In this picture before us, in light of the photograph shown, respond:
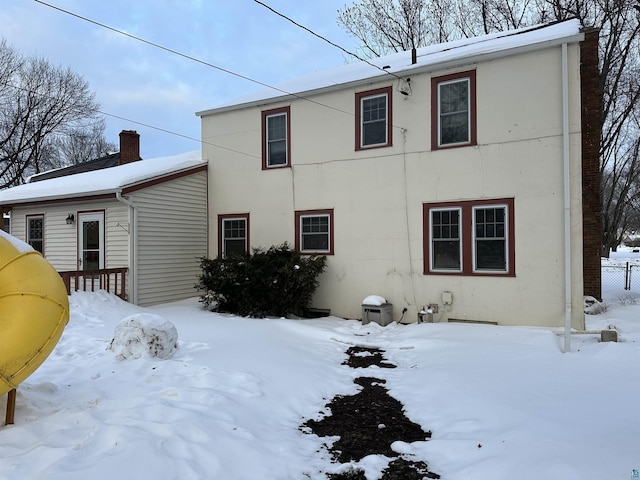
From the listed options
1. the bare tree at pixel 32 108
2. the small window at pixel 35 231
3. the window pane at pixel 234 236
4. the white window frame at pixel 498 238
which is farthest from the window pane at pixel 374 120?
the bare tree at pixel 32 108

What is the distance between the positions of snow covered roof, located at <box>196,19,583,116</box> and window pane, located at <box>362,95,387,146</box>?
495 mm

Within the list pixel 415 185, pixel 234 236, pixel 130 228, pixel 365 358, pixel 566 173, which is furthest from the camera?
pixel 234 236

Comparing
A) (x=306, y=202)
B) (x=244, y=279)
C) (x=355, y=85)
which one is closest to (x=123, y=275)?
(x=244, y=279)

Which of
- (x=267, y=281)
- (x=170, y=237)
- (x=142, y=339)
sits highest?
(x=170, y=237)

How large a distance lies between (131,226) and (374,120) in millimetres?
6369

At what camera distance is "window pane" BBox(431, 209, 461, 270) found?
9172mm

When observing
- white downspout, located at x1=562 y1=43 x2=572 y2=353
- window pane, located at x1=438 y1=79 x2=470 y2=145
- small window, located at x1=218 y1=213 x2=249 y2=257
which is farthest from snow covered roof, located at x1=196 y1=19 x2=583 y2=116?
small window, located at x1=218 y1=213 x2=249 y2=257

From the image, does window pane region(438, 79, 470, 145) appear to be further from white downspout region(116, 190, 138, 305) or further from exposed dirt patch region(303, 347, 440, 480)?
white downspout region(116, 190, 138, 305)

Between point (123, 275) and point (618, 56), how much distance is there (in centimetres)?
2152

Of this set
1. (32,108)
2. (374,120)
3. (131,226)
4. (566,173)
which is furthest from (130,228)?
(32,108)

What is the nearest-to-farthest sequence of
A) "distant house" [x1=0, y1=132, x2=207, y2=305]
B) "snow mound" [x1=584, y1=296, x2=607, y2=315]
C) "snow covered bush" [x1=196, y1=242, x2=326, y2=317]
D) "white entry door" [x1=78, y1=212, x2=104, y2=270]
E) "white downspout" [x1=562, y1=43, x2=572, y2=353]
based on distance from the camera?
"white downspout" [x1=562, y1=43, x2=572, y2=353] < "snow covered bush" [x1=196, y1=242, x2=326, y2=317] < "snow mound" [x1=584, y1=296, x2=607, y2=315] < "distant house" [x1=0, y1=132, x2=207, y2=305] < "white entry door" [x1=78, y1=212, x2=104, y2=270]

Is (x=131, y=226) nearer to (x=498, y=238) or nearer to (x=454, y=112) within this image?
(x=454, y=112)

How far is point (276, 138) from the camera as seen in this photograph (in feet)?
38.1

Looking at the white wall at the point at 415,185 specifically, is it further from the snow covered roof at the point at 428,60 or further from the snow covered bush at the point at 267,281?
the snow covered bush at the point at 267,281
